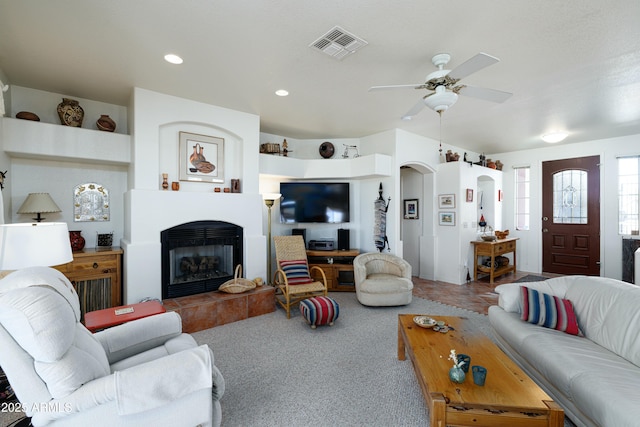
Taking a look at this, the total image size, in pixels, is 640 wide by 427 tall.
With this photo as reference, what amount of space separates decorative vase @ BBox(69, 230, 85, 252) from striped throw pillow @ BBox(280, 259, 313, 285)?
254 cm

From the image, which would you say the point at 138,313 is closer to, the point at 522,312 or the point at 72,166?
the point at 72,166

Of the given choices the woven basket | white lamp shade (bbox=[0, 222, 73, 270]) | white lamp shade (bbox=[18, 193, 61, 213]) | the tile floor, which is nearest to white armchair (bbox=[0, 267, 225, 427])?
white lamp shade (bbox=[0, 222, 73, 270])

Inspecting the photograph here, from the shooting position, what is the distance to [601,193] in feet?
18.3

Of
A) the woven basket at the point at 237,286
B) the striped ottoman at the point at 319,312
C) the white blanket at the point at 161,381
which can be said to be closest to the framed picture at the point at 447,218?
the striped ottoman at the point at 319,312

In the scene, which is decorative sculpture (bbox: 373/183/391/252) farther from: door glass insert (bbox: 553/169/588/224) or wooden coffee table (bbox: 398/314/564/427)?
door glass insert (bbox: 553/169/588/224)

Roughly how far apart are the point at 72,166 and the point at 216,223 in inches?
76.4

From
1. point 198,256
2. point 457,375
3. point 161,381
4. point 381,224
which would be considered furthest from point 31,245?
point 381,224

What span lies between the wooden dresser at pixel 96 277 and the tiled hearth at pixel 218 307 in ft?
2.08

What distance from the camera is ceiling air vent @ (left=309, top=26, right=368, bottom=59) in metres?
2.29

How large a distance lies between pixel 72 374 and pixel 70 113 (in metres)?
3.41

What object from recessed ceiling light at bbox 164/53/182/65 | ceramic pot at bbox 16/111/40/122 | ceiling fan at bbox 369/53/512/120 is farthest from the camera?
ceramic pot at bbox 16/111/40/122

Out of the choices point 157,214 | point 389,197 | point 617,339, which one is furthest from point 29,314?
point 389,197

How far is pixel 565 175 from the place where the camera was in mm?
6039

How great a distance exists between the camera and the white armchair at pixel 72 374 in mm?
1225
